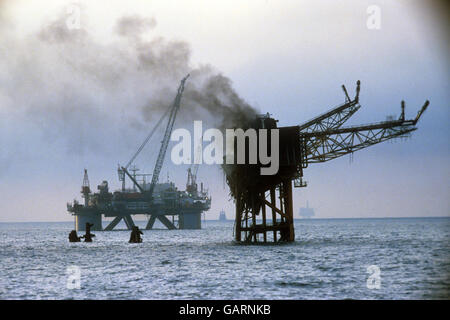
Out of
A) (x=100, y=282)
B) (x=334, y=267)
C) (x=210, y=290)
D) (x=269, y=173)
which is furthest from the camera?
(x=269, y=173)

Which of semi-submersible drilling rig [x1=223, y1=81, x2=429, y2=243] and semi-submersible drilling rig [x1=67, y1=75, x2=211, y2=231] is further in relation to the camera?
semi-submersible drilling rig [x1=67, y1=75, x2=211, y2=231]

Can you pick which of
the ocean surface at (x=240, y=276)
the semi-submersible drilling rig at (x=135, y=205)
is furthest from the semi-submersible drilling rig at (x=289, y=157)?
the semi-submersible drilling rig at (x=135, y=205)

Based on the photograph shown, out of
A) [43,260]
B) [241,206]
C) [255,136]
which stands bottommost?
[43,260]

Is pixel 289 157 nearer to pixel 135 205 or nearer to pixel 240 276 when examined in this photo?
pixel 240 276

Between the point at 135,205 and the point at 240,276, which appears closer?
the point at 240,276

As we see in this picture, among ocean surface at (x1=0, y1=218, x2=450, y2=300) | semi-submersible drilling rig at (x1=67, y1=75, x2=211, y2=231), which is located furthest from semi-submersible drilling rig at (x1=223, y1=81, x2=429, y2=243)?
semi-submersible drilling rig at (x1=67, y1=75, x2=211, y2=231)

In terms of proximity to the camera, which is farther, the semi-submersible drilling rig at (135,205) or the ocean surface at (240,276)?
the semi-submersible drilling rig at (135,205)

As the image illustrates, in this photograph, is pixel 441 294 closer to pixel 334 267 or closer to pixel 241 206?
pixel 334 267

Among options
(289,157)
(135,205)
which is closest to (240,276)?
(289,157)

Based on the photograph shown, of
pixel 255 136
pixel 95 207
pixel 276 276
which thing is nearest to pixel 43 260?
pixel 255 136

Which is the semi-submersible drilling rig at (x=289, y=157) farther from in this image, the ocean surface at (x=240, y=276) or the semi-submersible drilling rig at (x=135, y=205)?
the semi-submersible drilling rig at (x=135, y=205)

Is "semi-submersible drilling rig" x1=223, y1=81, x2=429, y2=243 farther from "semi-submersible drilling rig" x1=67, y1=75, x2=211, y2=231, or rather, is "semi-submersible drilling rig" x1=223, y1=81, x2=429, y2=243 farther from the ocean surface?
"semi-submersible drilling rig" x1=67, y1=75, x2=211, y2=231
